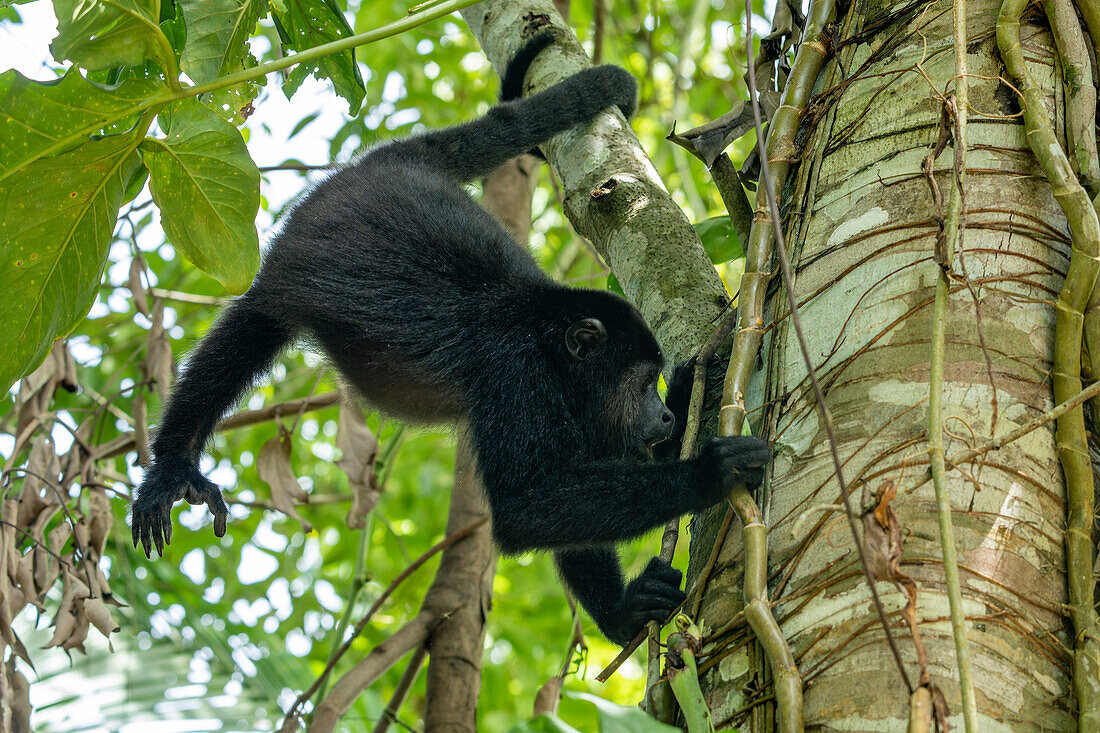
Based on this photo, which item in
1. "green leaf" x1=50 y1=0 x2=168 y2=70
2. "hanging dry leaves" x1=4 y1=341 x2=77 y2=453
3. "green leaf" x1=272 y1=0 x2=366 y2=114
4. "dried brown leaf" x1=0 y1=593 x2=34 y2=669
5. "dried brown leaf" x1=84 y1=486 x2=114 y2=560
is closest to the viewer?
"green leaf" x1=50 y1=0 x2=168 y2=70

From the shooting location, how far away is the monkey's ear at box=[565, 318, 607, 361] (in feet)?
10.7

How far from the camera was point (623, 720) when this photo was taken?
1105 millimetres

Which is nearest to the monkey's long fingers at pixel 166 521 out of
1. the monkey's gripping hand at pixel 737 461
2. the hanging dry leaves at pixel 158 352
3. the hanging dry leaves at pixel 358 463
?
the hanging dry leaves at pixel 158 352

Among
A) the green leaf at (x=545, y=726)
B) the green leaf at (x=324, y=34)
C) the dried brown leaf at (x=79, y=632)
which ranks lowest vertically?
the green leaf at (x=545, y=726)

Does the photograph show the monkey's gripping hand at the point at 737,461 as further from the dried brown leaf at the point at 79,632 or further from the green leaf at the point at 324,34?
the dried brown leaf at the point at 79,632

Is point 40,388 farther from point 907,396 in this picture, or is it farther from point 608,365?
point 907,396

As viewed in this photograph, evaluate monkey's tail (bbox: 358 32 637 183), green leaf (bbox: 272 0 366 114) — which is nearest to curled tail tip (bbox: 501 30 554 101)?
monkey's tail (bbox: 358 32 637 183)

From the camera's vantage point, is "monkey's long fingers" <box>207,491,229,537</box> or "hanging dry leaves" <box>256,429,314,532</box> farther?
"hanging dry leaves" <box>256,429,314,532</box>

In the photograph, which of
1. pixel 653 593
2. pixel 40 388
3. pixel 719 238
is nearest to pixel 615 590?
pixel 653 593

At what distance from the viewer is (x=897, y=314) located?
1.67 m

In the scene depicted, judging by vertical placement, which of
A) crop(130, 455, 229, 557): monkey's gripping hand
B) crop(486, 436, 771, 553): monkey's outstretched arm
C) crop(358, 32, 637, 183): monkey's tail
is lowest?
A: crop(486, 436, 771, 553): monkey's outstretched arm

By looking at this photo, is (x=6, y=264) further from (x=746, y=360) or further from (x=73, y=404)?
(x=73, y=404)

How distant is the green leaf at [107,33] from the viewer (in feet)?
5.57

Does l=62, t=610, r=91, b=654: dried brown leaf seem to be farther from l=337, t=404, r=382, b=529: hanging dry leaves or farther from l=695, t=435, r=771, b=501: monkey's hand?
l=695, t=435, r=771, b=501: monkey's hand
